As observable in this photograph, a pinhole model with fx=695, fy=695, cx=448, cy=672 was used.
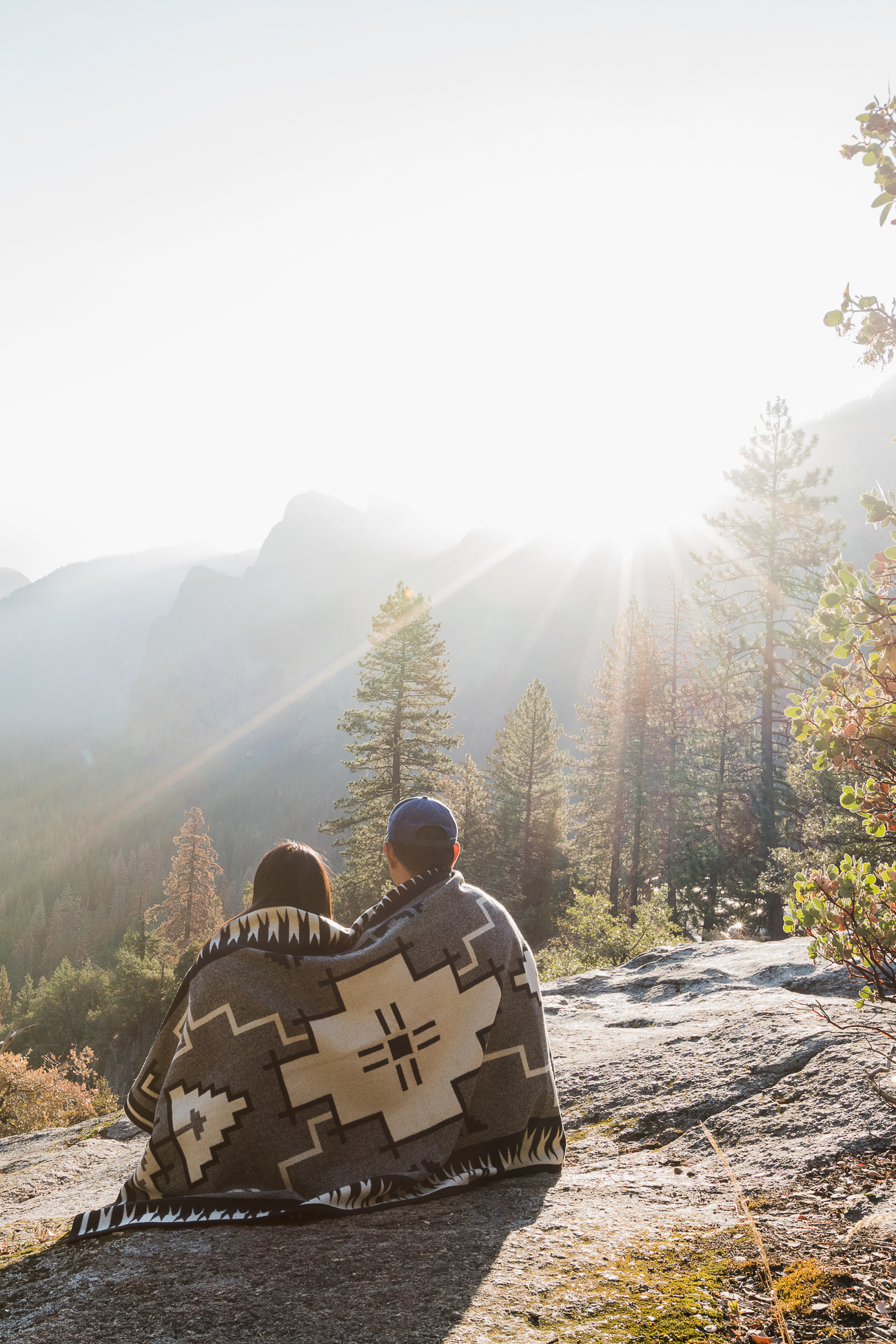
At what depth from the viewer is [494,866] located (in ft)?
95.8

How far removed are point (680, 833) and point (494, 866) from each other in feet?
25.1

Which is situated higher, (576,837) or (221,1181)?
(221,1181)

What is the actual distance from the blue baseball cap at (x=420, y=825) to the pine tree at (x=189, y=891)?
102 feet

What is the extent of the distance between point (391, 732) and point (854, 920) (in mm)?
19440

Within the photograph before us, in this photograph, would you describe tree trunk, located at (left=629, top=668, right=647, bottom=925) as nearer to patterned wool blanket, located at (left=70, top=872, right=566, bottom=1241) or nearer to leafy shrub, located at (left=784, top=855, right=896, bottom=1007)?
patterned wool blanket, located at (left=70, top=872, right=566, bottom=1241)

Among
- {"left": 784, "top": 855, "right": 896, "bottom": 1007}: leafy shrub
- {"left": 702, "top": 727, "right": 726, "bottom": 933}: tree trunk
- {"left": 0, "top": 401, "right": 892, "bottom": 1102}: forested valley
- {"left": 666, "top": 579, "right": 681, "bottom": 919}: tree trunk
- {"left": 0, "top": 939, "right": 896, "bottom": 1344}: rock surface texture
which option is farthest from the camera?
{"left": 666, "top": 579, "right": 681, "bottom": 919}: tree trunk

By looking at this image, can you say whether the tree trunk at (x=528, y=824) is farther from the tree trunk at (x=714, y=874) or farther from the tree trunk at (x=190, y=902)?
the tree trunk at (x=190, y=902)

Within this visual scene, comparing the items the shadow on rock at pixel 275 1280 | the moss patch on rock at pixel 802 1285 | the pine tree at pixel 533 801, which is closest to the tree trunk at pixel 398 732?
the pine tree at pixel 533 801

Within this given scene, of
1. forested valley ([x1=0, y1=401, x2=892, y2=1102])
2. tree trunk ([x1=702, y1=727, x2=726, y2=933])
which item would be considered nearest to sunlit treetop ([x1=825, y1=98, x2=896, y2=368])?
forested valley ([x1=0, y1=401, x2=892, y2=1102])

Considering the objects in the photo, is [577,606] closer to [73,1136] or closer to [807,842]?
[807,842]

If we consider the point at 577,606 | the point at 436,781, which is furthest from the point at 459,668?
the point at 436,781

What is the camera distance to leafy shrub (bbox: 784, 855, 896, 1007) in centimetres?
271

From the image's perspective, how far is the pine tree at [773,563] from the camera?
2064cm

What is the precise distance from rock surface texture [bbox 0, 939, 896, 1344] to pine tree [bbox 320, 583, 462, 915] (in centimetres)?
1709
